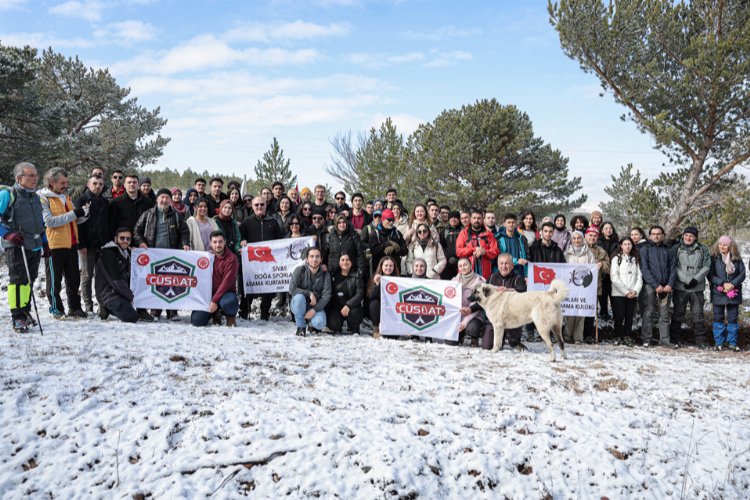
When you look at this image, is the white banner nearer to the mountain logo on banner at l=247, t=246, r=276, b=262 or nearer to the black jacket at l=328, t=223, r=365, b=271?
the mountain logo on banner at l=247, t=246, r=276, b=262

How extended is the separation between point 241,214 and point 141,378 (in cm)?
594

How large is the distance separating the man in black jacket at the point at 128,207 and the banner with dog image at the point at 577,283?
7.89 meters

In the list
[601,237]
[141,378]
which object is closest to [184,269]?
[141,378]

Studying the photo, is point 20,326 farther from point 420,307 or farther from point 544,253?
point 544,253

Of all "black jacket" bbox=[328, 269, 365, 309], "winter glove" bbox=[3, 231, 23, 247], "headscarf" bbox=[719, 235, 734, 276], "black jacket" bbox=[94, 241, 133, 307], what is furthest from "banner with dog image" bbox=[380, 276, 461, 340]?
"headscarf" bbox=[719, 235, 734, 276]

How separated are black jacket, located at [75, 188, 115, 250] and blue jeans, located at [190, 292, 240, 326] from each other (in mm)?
2052

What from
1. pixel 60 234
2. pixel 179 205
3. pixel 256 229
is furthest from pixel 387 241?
pixel 60 234

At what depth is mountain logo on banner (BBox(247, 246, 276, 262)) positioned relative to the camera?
9430mm

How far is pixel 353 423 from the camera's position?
13.0 feet

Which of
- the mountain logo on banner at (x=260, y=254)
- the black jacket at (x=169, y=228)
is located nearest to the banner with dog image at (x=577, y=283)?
the mountain logo on banner at (x=260, y=254)

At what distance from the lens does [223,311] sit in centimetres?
852

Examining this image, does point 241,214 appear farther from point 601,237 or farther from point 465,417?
point 601,237

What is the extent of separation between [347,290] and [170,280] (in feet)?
10.9

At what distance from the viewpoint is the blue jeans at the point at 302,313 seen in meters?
7.80
